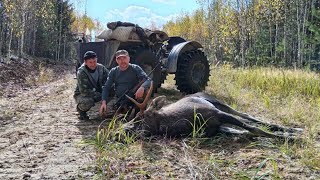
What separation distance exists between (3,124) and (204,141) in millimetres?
3193

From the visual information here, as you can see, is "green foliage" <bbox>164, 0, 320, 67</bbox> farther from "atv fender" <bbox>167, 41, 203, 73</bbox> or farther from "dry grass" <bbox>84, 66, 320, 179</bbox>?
"dry grass" <bbox>84, 66, 320, 179</bbox>

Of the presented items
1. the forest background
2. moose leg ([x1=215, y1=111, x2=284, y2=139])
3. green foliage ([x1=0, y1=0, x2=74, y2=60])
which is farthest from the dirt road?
green foliage ([x1=0, y1=0, x2=74, y2=60])

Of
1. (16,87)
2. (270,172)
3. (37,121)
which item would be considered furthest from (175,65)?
(16,87)

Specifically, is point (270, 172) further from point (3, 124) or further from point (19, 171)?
point (3, 124)

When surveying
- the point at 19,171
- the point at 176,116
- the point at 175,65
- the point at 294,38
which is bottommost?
the point at 19,171

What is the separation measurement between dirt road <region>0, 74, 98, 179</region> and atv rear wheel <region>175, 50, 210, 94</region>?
2.45 metres

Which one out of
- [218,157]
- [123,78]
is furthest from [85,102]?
[218,157]

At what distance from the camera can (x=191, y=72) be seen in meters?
8.20

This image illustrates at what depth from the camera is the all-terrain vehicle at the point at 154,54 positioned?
24.5ft

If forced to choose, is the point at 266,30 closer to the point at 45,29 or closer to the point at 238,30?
the point at 238,30

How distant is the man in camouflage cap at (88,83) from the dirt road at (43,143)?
27cm

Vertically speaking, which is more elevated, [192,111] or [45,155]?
[192,111]

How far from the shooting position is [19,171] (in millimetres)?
3445

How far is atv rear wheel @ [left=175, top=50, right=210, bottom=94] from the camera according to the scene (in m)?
8.10
